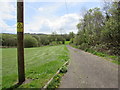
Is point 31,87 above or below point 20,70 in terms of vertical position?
below

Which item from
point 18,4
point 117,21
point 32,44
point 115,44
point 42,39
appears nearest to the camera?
point 18,4

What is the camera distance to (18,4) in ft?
12.1

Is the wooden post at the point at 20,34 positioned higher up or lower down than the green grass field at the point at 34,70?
higher up

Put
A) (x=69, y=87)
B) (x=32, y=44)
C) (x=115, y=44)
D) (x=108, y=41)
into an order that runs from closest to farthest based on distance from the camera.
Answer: (x=69, y=87) → (x=115, y=44) → (x=108, y=41) → (x=32, y=44)

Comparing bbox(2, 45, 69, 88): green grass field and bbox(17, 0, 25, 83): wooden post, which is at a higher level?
bbox(17, 0, 25, 83): wooden post

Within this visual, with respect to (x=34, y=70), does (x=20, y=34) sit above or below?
above

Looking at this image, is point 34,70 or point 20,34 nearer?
point 20,34

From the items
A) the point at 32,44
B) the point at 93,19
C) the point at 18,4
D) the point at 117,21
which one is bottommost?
the point at 32,44

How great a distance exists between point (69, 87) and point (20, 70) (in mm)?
2034

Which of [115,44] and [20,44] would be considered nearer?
[20,44]

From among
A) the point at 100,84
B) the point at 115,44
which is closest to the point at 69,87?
the point at 100,84

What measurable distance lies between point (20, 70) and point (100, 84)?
3.18m

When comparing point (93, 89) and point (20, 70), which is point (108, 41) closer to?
point (93, 89)

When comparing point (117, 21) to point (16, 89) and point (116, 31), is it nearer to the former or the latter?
point (116, 31)
